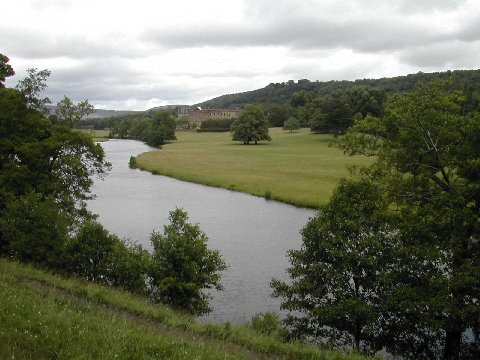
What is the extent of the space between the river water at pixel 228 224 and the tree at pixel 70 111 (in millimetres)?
9006

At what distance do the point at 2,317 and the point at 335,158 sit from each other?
248ft

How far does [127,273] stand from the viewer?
18656 mm

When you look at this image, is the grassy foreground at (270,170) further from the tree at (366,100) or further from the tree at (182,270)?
the tree at (366,100)

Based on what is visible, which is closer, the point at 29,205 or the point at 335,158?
the point at 29,205

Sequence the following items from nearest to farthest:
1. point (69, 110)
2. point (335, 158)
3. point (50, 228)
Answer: point (50, 228) < point (69, 110) < point (335, 158)

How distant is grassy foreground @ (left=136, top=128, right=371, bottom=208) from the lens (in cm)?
5171

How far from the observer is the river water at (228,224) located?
23.0 metres

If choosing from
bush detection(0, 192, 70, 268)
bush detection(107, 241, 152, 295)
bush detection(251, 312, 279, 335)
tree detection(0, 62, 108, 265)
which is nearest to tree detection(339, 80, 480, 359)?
bush detection(251, 312, 279, 335)

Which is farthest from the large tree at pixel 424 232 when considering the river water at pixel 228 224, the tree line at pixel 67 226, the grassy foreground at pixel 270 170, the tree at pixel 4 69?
the tree at pixel 4 69

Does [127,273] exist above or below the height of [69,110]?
below

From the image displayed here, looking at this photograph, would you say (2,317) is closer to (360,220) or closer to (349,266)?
(349,266)

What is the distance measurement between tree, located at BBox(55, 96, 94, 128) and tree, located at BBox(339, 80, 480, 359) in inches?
695

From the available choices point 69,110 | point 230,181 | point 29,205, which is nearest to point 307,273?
point 29,205

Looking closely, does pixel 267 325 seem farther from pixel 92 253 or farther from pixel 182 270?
pixel 92 253
